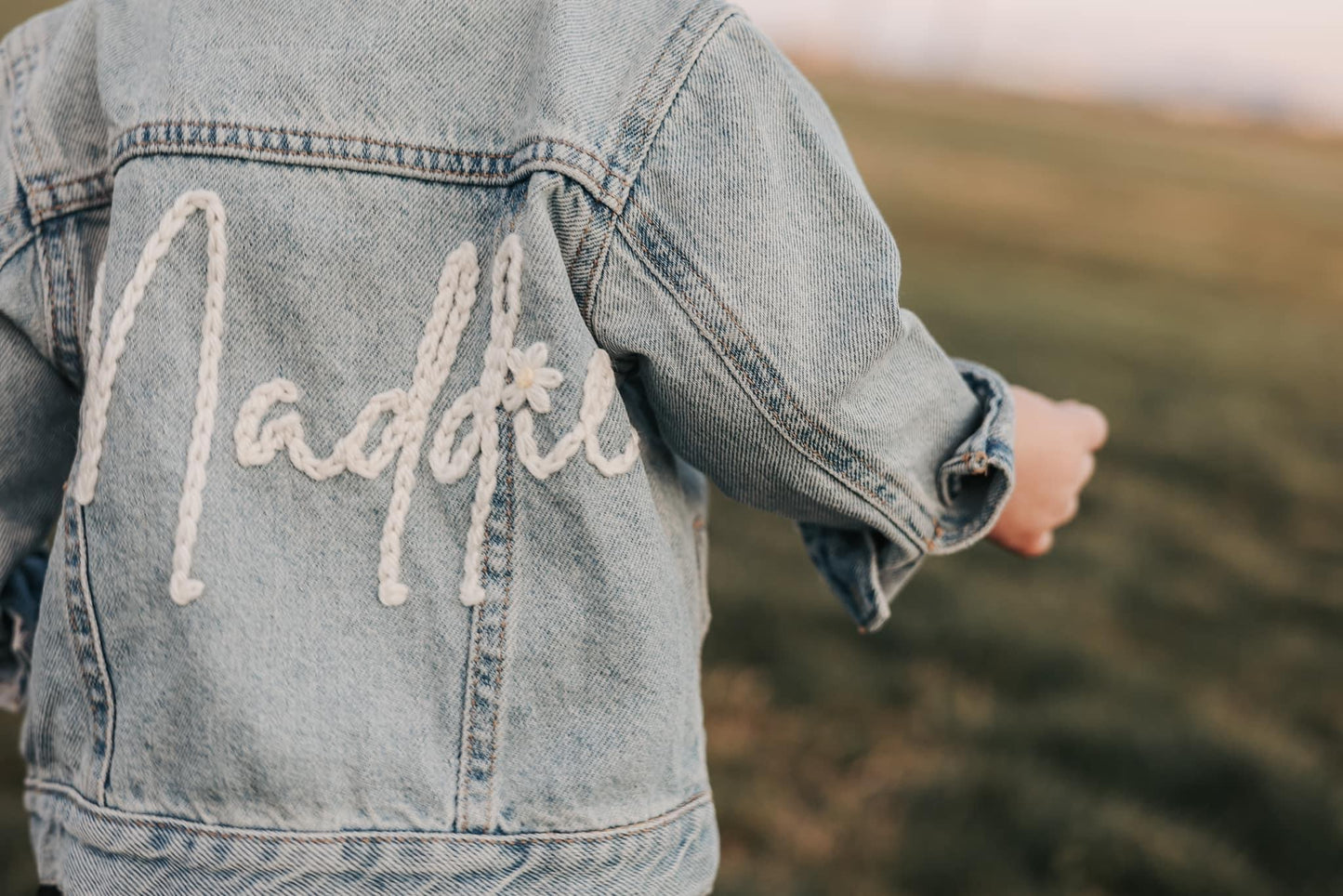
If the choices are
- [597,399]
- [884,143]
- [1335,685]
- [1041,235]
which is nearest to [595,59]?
[597,399]

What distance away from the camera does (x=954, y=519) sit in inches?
57.8

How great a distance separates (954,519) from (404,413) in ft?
2.25

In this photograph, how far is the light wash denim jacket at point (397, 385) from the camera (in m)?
1.18

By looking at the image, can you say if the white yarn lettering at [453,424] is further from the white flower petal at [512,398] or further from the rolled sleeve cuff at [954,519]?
the rolled sleeve cuff at [954,519]

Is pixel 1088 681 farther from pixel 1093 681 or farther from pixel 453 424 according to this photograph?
pixel 453 424

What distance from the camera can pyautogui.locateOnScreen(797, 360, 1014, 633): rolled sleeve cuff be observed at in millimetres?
1401

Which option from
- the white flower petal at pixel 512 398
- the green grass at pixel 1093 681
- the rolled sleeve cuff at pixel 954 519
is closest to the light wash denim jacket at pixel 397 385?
the white flower petal at pixel 512 398

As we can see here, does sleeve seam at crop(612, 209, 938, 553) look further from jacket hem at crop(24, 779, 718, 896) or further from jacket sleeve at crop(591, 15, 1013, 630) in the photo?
jacket hem at crop(24, 779, 718, 896)

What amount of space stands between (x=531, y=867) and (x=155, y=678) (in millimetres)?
436

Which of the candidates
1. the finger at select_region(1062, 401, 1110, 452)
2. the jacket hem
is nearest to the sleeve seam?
the finger at select_region(1062, 401, 1110, 452)

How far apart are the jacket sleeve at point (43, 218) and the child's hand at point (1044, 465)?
45.3 inches

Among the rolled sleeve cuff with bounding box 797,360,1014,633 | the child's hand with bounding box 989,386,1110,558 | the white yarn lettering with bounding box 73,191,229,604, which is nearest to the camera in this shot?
the white yarn lettering with bounding box 73,191,229,604

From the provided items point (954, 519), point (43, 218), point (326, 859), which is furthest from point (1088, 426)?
point (43, 218)

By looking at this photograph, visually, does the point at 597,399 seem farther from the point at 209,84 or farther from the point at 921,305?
the point at 921,305
